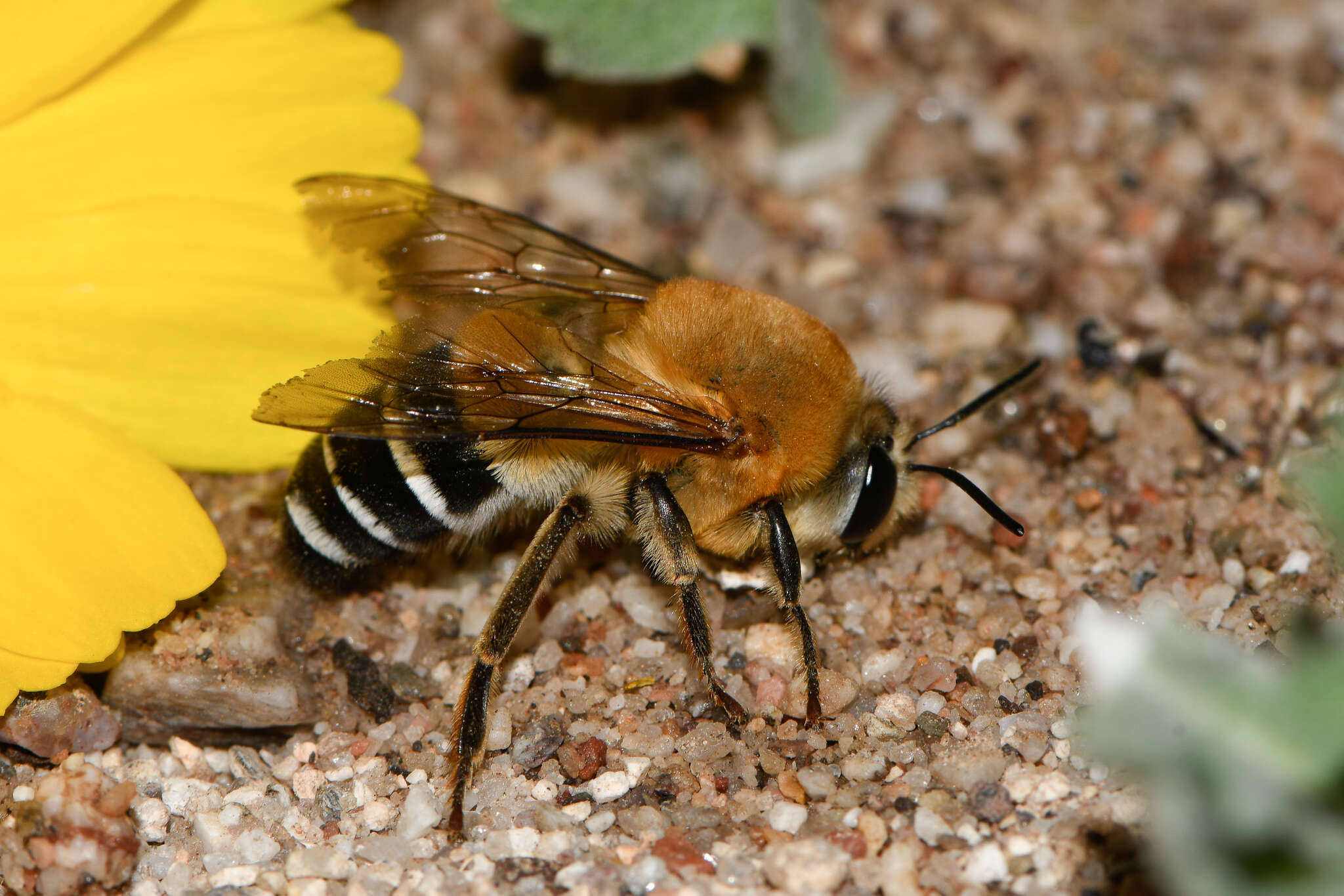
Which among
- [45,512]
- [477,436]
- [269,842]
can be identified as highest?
[477,436]

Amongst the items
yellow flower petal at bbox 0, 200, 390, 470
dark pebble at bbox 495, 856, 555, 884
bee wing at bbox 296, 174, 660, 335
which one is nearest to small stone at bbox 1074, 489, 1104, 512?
bee wing at bbox 296, 174, 660, 335

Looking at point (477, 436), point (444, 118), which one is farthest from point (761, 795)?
point (444, 118)

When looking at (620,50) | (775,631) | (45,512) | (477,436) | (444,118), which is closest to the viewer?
(477,436)

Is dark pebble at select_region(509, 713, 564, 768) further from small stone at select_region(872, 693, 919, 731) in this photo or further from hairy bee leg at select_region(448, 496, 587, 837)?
small stone at select_region(872, 693, 919, 731)

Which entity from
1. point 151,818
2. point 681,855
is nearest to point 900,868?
point 681,855

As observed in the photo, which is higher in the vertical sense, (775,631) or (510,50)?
(510,50)

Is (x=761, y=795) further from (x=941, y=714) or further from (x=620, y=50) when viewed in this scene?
(x=620, y=50)

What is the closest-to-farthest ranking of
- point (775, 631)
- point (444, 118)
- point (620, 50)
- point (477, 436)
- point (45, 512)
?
point (477, 436), point (45, 512), point (775, 631), point (620, 50), point (444, 118)

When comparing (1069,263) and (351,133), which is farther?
(1069,263)
